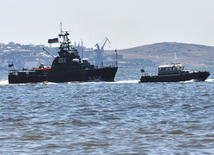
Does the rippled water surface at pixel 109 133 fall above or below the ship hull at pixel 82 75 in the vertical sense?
below

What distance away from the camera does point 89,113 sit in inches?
1409

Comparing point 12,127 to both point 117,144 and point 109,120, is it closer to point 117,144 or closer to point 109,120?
A: point 109,120

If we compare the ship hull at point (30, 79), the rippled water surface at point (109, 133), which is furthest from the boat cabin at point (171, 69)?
the rippled water surface at point (109, 133)

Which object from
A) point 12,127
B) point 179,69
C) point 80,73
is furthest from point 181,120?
point 80,73

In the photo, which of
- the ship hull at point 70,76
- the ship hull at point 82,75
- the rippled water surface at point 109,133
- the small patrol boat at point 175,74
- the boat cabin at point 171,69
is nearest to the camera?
the rippled water surface at point 109,133

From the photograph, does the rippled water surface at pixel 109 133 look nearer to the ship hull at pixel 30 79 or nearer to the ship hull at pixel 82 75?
the ship hull at pixel 82 75

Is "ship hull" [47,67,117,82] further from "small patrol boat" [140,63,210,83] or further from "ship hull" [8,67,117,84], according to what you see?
"small patrol boat" [140,63,210,83]

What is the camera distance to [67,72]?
105m

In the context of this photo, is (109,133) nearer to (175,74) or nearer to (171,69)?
(171,69)

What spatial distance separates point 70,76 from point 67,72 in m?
1.34

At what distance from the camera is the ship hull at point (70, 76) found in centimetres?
10369

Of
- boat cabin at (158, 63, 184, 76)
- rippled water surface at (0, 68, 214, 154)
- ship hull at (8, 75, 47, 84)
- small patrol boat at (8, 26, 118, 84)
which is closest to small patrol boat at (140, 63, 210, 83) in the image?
boat cabin at (158, 63, 184, 76)

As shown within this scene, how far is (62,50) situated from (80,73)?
334 inches

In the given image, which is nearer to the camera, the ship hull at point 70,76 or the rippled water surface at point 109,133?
the rippled water surface at point 109,133
